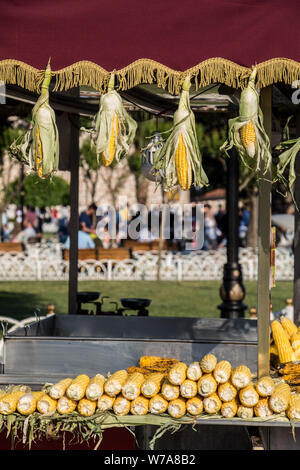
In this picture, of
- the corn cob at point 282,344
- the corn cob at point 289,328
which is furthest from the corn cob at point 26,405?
the corn cob at point 289,328

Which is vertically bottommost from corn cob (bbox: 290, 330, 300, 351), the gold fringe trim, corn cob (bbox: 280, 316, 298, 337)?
corn cob (bbox: 290, 330, 300, 351)

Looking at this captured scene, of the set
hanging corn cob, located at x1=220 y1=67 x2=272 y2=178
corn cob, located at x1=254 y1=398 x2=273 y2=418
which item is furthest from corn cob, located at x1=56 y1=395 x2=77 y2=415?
hanging corn cob, located at x1=220 y1=67 x2=272 y2=178

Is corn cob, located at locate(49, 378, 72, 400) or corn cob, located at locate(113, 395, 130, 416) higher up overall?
corn cob, located at locate(49, 378, 72, 400)

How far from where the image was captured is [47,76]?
13.4 feet

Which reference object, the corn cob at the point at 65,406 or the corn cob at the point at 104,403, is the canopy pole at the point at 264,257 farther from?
the corn cob at the point at 65,406

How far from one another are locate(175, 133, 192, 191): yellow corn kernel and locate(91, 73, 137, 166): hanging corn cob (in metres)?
0.33

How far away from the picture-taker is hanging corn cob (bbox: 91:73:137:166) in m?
4.04

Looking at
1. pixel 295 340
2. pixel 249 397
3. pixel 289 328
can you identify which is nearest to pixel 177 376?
pixel 249 397

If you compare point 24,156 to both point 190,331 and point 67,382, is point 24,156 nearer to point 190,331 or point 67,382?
point 67,382

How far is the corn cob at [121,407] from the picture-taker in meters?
4.29

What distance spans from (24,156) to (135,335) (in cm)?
306

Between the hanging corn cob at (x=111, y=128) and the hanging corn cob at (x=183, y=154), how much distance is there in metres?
0.26

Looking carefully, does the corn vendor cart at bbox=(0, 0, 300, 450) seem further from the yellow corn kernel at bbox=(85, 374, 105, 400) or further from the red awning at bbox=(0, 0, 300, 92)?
the yellow corn kernel at bbox=(85, 374, 105, 400)

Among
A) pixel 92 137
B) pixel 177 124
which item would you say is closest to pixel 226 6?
pixel 177 124
